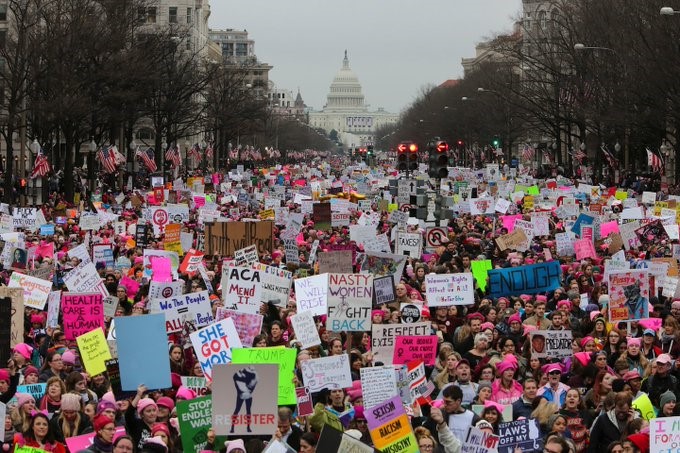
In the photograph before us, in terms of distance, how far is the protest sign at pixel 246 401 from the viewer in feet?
38.3

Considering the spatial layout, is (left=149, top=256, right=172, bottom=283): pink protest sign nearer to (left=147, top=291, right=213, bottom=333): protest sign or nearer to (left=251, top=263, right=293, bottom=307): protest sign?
(left=251, top=263, right=293, bottom=307): protest sign

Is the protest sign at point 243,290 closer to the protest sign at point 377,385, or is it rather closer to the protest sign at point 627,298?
the protest sign at point 627,298

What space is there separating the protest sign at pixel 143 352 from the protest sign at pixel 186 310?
7.97 feet

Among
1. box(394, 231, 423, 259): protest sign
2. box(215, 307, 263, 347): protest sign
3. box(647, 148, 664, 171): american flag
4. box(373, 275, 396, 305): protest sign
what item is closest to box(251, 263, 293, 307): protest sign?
box(373, 275, 396, 305): protest sign

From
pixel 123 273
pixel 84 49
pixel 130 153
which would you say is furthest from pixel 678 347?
pixel 130 153

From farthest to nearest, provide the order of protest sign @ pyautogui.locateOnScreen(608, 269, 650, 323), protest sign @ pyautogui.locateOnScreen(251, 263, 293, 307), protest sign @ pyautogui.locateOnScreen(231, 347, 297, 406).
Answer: protest sign @ pyautogui.locateOnScreen(251, 263, 293, 307) < protest sign @ pyautogui.locateOnScreen(608, 269, 650, 323) < protest sign @ pyautogui.locateOnScreen(231, 347, 297, 406)

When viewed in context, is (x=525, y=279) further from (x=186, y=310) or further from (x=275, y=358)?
(x=275, y=358)

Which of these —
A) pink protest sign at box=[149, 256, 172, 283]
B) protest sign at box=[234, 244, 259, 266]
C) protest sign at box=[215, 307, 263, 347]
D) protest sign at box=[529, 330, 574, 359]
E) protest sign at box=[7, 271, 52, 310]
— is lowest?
protest sign at box=[529, 330, 574, 359]

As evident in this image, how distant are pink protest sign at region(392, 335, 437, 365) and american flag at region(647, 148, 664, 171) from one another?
144ft

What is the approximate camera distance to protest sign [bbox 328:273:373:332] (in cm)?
1689

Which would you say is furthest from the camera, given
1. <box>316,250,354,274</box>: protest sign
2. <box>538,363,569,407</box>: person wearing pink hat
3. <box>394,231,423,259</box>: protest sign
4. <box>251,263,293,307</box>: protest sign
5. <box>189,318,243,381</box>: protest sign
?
<box>394,231,423,259</box>: protest sign

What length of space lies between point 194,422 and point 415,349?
357 centimetres

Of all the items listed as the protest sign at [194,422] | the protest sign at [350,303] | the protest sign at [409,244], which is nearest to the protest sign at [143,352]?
the protest sign at [194,422]

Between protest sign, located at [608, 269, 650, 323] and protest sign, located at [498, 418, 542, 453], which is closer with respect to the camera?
protest sign, located at [498, 418, 542, 453]
